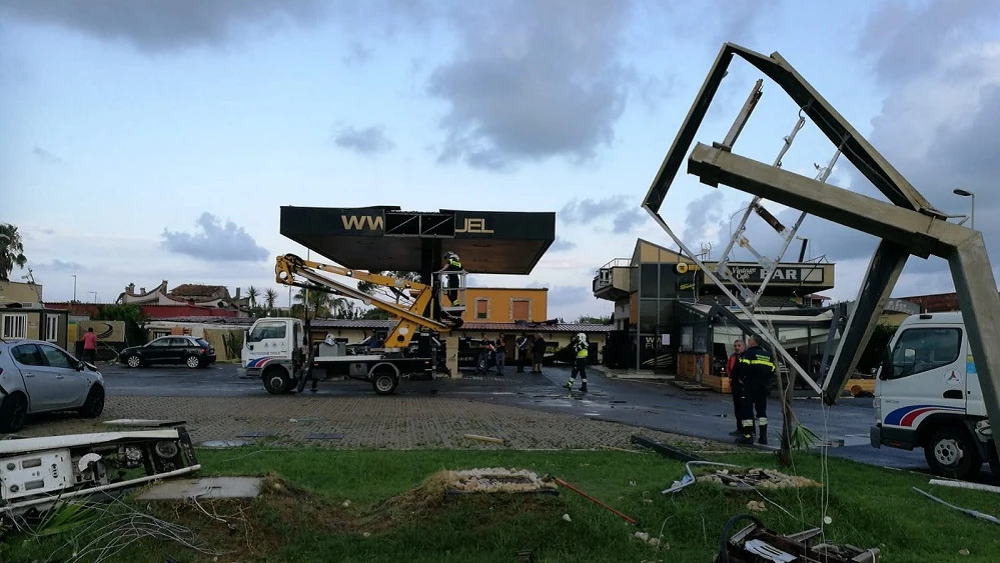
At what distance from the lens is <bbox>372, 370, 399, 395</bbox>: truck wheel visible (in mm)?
21358

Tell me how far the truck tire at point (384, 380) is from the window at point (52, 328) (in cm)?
2102

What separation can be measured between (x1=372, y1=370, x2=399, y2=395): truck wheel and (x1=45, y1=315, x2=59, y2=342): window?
68.9 ft

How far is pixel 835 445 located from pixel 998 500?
4.75m

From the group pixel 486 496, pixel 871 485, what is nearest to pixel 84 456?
pixel 486 496

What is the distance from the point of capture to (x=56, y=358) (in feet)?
46.0

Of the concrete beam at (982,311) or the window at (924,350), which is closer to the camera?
the concrete beam at (982,311)

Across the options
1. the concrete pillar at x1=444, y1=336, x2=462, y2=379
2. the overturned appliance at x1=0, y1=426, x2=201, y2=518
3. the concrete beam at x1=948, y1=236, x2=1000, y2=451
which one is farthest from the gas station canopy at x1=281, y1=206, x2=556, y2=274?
the concrete beam at x1=948, y1=236, x2=1000, y2=451

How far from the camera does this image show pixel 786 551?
15.2 feet

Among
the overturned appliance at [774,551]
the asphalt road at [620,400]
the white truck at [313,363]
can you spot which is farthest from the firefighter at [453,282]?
the overturned appliance at [774,551]

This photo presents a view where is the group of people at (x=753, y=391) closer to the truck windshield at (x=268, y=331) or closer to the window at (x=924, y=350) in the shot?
the window at (x=924, y=350)

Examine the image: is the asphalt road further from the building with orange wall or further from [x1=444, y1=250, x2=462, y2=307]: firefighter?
the building with orange wall

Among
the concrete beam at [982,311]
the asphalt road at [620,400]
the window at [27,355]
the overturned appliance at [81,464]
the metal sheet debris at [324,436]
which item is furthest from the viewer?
the asphalt road at [620,400]

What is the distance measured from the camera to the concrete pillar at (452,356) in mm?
30078

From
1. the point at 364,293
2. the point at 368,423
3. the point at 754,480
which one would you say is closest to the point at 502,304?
the point at 364,293
